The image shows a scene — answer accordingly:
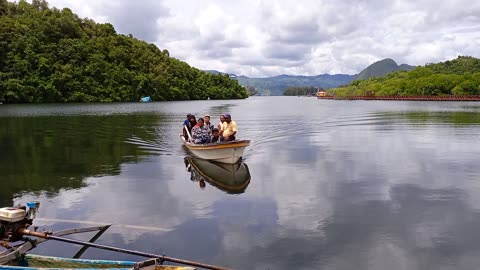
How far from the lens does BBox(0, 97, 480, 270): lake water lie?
10844 mm

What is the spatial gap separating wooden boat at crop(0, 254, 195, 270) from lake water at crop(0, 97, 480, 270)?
5.57 ft

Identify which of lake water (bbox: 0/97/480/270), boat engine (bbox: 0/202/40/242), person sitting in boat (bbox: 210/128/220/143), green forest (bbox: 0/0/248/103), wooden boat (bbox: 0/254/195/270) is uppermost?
green forest (bbox: 0/0/248/103)

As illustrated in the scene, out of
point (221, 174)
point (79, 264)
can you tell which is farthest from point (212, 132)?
point (79, 264)

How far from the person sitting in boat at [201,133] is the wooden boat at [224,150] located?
0.64 meters

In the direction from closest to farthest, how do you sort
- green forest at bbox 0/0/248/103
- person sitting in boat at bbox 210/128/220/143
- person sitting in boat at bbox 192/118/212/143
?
person sitting in boat at bbox 192/118/212/143 < person sitting in boat at bbox 210/128/220/143 < green forest at bbox 0/0/248/103

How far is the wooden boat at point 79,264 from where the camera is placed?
803 centimetres

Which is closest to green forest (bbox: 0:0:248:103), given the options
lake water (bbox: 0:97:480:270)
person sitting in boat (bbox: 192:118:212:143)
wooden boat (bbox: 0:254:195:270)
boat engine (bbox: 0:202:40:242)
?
lake water (bbox: 0:97:480:270)

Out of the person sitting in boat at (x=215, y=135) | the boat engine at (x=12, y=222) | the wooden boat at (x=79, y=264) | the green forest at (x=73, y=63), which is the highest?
the green forest at (x=73, y=63)

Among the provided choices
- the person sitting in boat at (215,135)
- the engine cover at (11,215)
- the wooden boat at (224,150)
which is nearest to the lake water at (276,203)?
the wooden boat at (224,150)

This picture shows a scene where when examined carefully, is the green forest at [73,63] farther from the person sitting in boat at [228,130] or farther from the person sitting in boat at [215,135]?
the person sitting in boat at [228,130]

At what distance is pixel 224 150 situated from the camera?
893 inches

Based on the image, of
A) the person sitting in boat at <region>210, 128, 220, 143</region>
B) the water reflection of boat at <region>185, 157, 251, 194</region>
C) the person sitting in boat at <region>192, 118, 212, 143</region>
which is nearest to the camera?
the water reflection of boat at <region>185, 157, 251, 194</region>

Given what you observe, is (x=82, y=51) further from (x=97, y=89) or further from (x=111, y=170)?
(x=111, y=170)

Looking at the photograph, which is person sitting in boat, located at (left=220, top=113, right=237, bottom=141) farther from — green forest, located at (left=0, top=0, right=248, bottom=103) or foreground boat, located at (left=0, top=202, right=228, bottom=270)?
green forest, located at (left=0, top=0, right=248, bottom=103)
